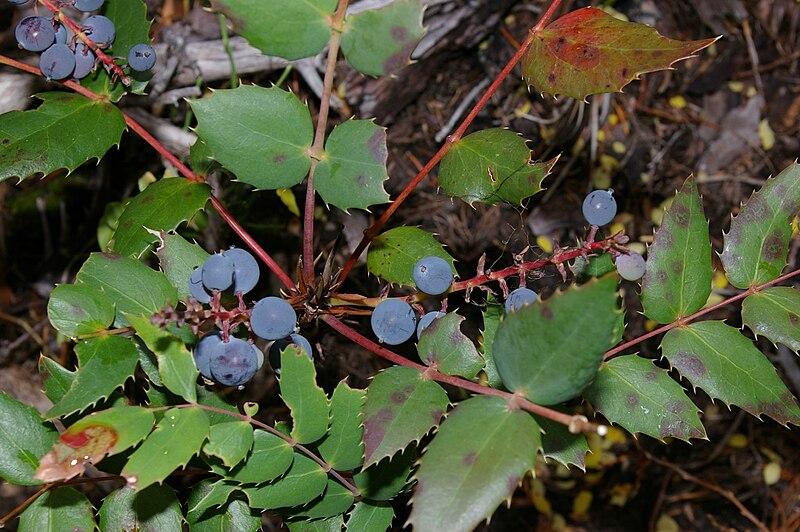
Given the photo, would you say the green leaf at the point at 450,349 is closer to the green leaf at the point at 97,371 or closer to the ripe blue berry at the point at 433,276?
the ripe blue berry at the point at 433,276

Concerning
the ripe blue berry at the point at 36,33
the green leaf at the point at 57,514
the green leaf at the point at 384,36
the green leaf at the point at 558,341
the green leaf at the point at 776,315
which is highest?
the green leaf at the point at 384,36

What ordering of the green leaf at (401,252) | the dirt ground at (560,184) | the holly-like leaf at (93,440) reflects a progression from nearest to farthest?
1. the holly-like leaf at (93,440)
2. the green leaf at (401,252)
3. the dirt ground at (560,184)

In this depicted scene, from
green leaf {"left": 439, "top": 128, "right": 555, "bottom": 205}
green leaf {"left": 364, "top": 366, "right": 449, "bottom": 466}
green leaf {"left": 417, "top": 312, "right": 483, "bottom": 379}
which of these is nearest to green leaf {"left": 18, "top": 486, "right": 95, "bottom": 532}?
green leaf {"left": 364, "top": 366, "right": 449, "bottom": 466}

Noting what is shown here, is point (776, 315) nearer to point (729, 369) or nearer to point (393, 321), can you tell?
point (729, 369)

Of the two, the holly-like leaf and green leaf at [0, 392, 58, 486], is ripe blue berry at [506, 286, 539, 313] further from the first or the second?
green leaf at [0, 392, 58, 486]

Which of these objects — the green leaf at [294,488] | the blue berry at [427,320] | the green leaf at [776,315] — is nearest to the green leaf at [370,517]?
the green leaf at [294,488]
